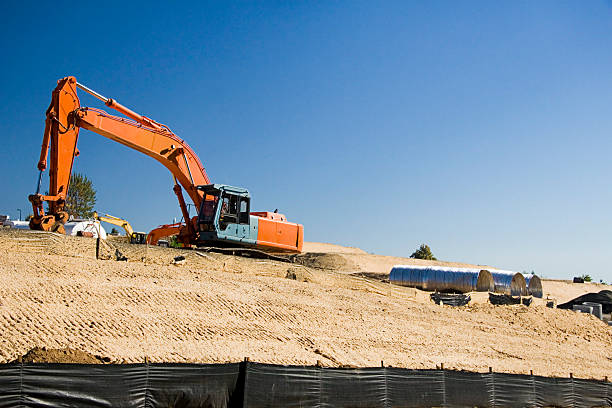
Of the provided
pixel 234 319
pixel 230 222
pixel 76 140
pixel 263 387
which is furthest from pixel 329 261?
pixel 263 387

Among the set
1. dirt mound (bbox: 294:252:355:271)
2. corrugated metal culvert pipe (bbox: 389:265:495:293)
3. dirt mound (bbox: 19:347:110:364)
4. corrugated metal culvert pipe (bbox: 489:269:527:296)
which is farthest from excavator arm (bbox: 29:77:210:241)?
dirt mound (bbox: 294:252:355:271)

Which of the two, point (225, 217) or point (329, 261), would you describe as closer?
point (225, 217)

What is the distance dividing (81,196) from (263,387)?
198 ft

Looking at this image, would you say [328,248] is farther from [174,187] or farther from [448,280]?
[174,187]

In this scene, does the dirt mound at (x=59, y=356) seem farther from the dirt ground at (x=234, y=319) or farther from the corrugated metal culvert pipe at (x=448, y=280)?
the corrugated metal culvert pipe at (x=448, y=280)

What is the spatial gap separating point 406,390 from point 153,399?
543cm

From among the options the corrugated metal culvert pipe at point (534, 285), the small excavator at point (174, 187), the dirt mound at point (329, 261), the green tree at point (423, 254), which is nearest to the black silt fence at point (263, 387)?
the small excavator at point (174, 187)

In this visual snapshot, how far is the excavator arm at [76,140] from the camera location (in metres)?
19.7

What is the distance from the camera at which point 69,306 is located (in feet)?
43.1

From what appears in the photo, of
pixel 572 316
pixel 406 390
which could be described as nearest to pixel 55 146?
pixel 406 390

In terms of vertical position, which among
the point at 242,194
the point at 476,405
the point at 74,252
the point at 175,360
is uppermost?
the point at 242,194

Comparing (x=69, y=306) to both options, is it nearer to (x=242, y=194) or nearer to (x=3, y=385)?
(x=3, y=385)

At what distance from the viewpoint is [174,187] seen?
82.3 ft

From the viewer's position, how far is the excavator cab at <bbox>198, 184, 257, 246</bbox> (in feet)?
74.2
